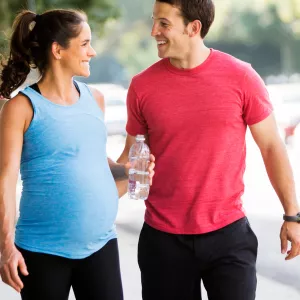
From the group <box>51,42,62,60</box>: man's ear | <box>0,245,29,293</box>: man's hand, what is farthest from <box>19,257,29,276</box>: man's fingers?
<box>51,42,62,60</box>: man's ear

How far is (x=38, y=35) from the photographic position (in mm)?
2570

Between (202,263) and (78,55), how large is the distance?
86 centimetres

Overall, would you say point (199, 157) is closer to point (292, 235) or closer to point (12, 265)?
point (292, 235)

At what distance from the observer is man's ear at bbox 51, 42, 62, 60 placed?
8.30ft

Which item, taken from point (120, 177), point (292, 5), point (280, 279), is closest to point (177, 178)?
point (120, 177)

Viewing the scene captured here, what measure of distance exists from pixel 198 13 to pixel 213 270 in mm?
929

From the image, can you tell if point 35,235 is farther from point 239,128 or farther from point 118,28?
point 118,28

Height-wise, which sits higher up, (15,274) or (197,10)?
(197,10)

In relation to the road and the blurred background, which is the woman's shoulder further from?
the road

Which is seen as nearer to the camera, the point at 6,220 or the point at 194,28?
the point at 6,220

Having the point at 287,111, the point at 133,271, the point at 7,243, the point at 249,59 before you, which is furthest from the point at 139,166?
the point at 249,59

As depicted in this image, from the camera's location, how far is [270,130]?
261 cm

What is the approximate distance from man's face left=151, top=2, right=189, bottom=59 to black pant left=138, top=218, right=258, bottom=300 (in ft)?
2.10

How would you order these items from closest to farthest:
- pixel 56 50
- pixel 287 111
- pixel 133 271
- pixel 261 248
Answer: pixel 56 50, pixel 133 271, pixel 261 248, pixel 287 111
